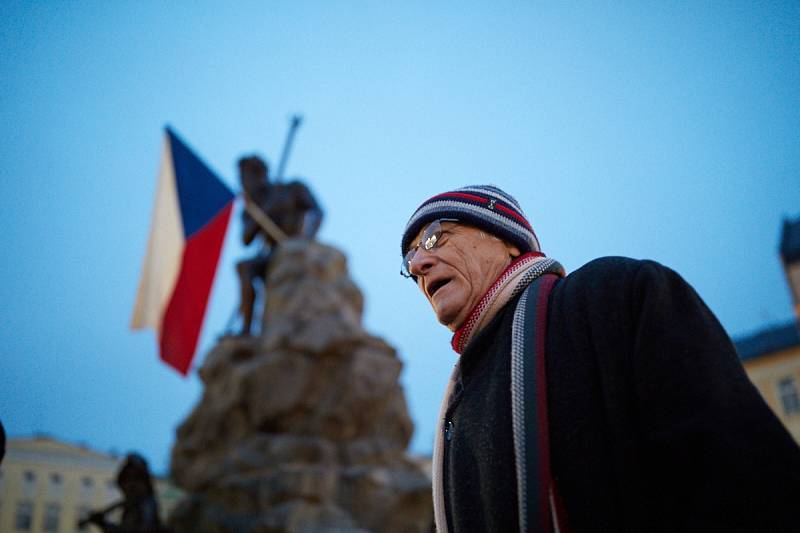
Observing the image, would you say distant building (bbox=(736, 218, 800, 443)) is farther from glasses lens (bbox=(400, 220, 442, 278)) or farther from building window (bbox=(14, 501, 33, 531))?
glasses lens (bbox=(400, 220, 442, 278))

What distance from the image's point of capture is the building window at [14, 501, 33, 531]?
9.59 m

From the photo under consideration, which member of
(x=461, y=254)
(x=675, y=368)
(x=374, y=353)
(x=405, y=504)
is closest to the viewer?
(x=675, y=368)

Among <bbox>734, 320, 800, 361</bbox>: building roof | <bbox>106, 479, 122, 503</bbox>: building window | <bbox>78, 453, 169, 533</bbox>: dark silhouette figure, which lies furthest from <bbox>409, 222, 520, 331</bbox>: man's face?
<bbox>734, 320, 800, 361</bbox>: building roof

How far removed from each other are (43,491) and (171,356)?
3890 millimetres

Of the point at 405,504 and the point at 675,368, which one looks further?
the point at 405,504

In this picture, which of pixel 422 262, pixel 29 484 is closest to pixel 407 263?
pixel 422 262

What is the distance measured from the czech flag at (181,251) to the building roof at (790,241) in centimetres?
2506

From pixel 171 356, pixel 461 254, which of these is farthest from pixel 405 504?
pixel 461 254

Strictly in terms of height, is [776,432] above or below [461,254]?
below

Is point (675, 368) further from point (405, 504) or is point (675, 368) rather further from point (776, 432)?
point (405, 504)

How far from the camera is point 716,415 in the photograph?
45.0 inches

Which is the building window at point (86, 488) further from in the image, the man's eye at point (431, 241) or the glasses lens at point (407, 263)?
the man's eye at point (431, 241)

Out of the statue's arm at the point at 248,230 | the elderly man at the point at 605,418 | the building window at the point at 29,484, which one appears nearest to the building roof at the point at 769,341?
the statue's arm at the point at 248,230

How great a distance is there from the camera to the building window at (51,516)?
11.6 meters
